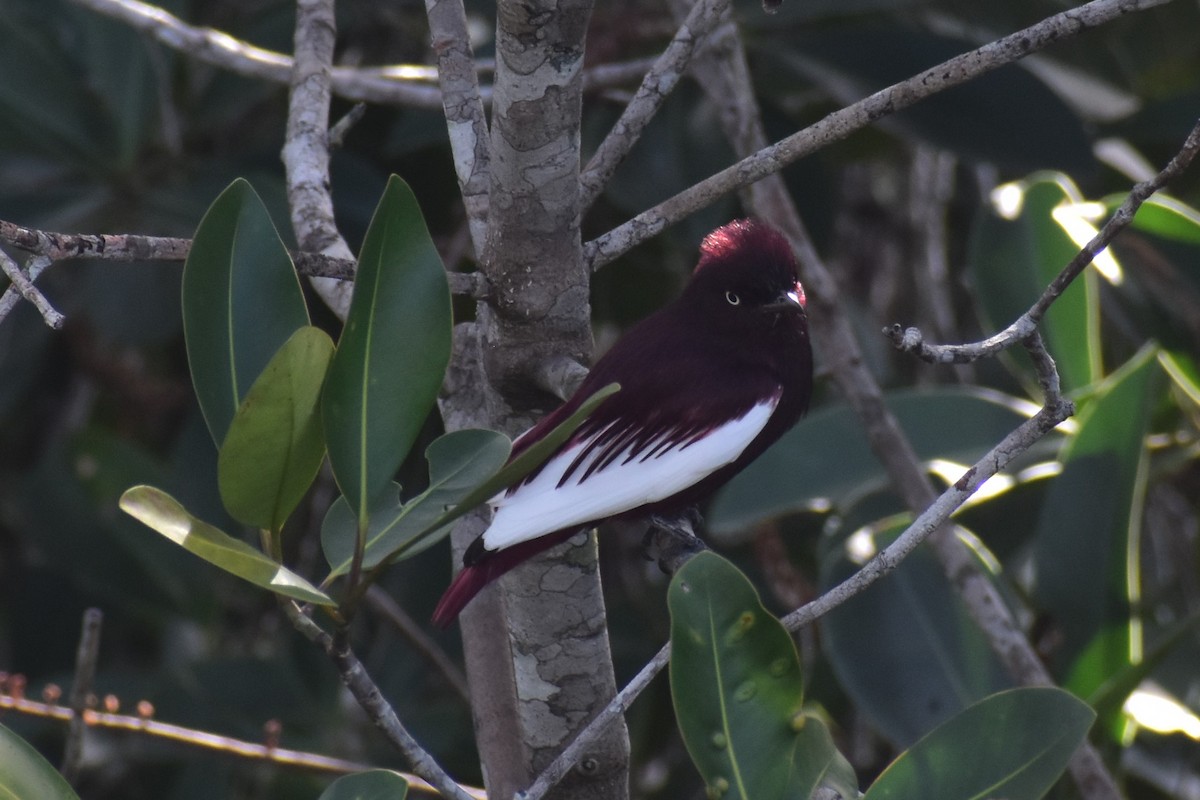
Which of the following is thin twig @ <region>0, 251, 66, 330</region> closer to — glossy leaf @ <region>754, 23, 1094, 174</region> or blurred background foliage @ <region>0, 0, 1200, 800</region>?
blurred background foliage @ <region>0, 0, 1200, 800</region>

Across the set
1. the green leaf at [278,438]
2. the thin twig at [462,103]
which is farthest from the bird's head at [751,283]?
the green leaf at [278,438]

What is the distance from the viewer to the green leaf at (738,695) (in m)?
1.20

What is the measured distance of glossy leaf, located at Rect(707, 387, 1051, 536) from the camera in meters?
2.23

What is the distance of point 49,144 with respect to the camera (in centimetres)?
276

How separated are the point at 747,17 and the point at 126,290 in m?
1.43

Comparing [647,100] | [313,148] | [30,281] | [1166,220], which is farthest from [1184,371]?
[30,281]

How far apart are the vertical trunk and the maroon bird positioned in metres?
0.05

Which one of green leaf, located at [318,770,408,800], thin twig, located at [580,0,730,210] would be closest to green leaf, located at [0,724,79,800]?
green leaf, located at [318,770,408,800]

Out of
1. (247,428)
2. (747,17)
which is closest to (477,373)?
(247,428)

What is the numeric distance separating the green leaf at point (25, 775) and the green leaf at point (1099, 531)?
145 centimetres

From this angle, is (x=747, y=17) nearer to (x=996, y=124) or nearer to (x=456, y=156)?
(x=996, y=124)

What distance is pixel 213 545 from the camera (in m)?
1.08

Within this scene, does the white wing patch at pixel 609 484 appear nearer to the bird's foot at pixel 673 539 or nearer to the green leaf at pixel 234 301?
the bird's foot at pixel 673 539

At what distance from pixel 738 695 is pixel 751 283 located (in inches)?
38.1
